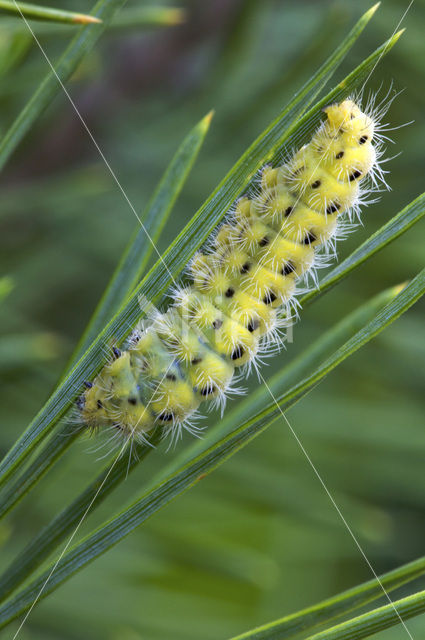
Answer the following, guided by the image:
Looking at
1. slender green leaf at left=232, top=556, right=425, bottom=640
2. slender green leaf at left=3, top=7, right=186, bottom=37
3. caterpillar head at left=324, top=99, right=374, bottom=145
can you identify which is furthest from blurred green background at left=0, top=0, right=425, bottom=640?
slender green leaf at left=232, top=556, right=425, bottom=640

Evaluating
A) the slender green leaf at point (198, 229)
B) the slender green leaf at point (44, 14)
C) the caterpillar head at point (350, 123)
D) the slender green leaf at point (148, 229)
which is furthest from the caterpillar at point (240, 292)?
the slender green leaf at point (44, 14)

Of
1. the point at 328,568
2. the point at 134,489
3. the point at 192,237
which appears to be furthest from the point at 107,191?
the point at 328,568

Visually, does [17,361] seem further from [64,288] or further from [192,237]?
[192,237]

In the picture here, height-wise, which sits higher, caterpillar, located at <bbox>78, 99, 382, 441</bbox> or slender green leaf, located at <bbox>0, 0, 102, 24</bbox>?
slender green leaf, located at <bbox>0, 0, 102, 24</bbox>

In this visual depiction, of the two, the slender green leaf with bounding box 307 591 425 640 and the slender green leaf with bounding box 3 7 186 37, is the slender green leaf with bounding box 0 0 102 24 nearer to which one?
the slender green leaf with bounding box 3 7 186 37

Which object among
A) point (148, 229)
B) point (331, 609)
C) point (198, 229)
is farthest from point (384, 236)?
point (331, 609)

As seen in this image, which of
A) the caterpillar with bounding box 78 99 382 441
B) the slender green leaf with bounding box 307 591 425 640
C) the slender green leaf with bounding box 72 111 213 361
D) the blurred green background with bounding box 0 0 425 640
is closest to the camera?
the slender green leaf with bounding box 307 591 425 640
